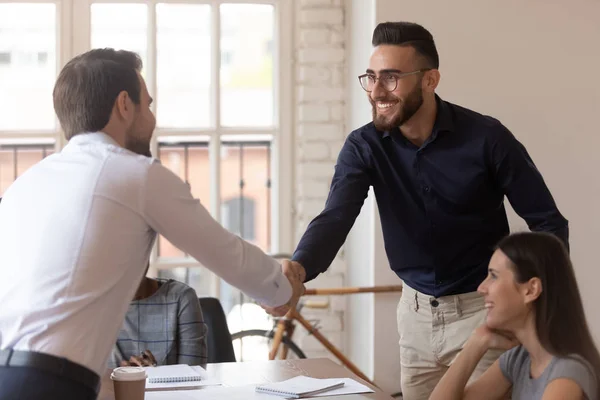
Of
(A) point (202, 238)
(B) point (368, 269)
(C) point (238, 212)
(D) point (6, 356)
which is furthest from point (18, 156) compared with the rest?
(D) point (6, 356)

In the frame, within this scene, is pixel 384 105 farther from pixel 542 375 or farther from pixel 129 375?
pixel 129 375

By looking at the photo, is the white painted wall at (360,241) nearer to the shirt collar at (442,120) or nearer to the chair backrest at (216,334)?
the chair backrest at (216,334)

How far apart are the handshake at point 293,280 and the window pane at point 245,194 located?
5.48 ft

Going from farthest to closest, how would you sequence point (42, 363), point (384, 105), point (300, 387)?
point (384, 105), point (300, 387), point (42, 363)

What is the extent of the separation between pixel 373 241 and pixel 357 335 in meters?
0.56

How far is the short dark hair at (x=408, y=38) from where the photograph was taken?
250cm

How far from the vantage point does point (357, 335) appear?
392 centimetres

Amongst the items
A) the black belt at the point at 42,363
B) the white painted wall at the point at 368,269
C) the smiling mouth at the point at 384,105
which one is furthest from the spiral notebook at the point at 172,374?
the white painted wall at the point at 368,269

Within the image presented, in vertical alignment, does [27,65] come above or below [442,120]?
Result: above

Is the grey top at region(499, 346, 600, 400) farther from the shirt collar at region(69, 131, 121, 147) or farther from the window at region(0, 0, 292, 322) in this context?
the window at region(0, 0, 292, 322)

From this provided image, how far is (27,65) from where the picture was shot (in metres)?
3.91

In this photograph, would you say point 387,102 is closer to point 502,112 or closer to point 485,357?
point 485,357

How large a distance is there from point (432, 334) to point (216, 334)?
799mm

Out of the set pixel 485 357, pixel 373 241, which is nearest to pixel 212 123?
pixel 373 241
